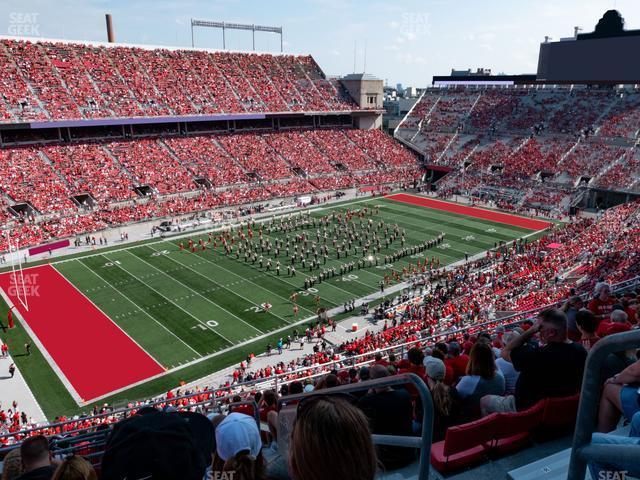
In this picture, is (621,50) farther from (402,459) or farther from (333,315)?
(402,459)

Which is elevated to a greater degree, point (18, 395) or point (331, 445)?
point (331, 445)

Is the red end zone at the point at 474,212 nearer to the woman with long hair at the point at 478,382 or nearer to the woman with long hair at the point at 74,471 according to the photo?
the woman with long hair at the point at 478,382

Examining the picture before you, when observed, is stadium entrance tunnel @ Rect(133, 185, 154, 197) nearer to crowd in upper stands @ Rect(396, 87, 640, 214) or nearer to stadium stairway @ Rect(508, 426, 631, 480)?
crowd in upper stands @ Rect(396, 87, 640, 214)

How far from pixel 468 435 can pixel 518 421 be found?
1.53 feet

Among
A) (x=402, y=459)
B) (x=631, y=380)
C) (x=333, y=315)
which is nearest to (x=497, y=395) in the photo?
(x=402, y=459)

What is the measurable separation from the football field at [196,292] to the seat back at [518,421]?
45.6 ft

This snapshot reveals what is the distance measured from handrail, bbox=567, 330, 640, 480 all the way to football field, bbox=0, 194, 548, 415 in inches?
619

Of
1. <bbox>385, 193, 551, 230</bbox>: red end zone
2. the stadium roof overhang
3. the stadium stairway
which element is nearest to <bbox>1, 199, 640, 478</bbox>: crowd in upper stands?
the stadium stairway

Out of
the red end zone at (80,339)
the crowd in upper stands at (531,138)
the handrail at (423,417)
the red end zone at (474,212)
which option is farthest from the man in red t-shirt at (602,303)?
the crowd in upper stands at (531,138)

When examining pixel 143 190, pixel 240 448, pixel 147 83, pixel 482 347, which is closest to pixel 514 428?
pixel 482 347

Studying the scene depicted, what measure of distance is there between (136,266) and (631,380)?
86.4 ft

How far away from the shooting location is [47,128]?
121 feet

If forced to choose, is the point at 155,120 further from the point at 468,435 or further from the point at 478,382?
the point at 468,435

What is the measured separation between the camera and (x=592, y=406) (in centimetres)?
165
